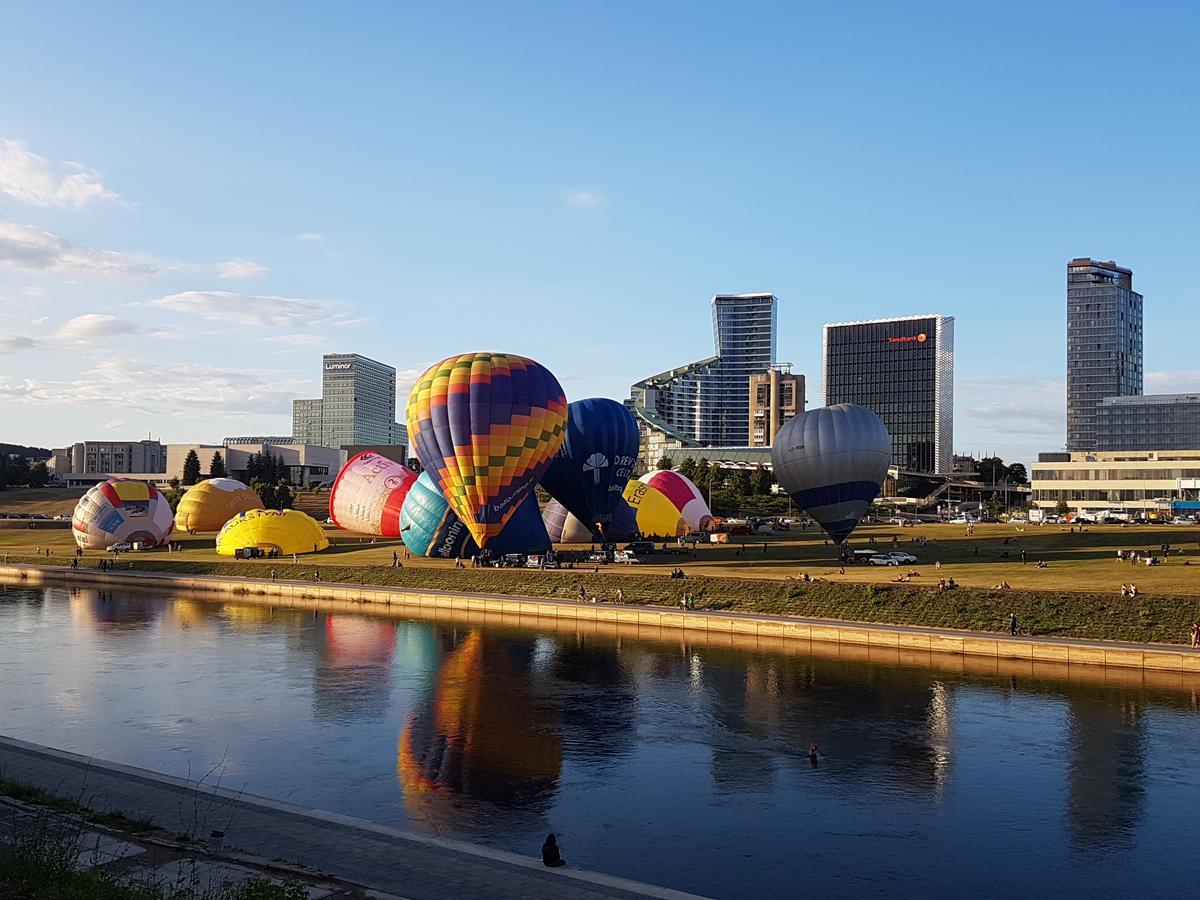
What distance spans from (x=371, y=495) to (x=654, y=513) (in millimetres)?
26014

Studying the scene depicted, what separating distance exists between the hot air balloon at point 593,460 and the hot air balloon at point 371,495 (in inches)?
806

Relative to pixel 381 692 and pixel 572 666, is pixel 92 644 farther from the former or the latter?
pixel 572 666

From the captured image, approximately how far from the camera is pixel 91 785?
25328mm

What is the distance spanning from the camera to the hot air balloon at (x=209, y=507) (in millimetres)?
107062

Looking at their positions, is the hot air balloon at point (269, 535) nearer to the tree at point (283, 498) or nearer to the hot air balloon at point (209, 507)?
the hot air balloon at point (209, 507)

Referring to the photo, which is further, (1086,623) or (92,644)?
(92,644)

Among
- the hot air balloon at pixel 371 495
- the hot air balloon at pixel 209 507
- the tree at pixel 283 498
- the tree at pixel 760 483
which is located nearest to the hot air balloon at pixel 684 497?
the hot air balloon at pixel 371 495

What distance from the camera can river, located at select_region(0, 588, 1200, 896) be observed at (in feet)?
78.2

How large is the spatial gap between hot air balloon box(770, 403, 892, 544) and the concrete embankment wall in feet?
62.0

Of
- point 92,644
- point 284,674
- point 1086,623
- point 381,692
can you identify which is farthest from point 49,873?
point 1086,623

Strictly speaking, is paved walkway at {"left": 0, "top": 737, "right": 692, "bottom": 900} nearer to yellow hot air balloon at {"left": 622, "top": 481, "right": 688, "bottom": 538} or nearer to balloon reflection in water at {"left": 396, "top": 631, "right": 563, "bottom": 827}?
balloon reflection in water at {"left": 396, "top": 631, "right": 563, "bottom": 827}

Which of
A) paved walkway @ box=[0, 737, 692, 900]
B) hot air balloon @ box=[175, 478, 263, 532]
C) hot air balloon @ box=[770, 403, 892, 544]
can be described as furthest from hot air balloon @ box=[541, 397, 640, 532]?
paved walkway @ box=[0, 737, 692, 900]

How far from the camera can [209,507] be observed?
10694 centimetres

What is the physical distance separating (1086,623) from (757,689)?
17691 mm
